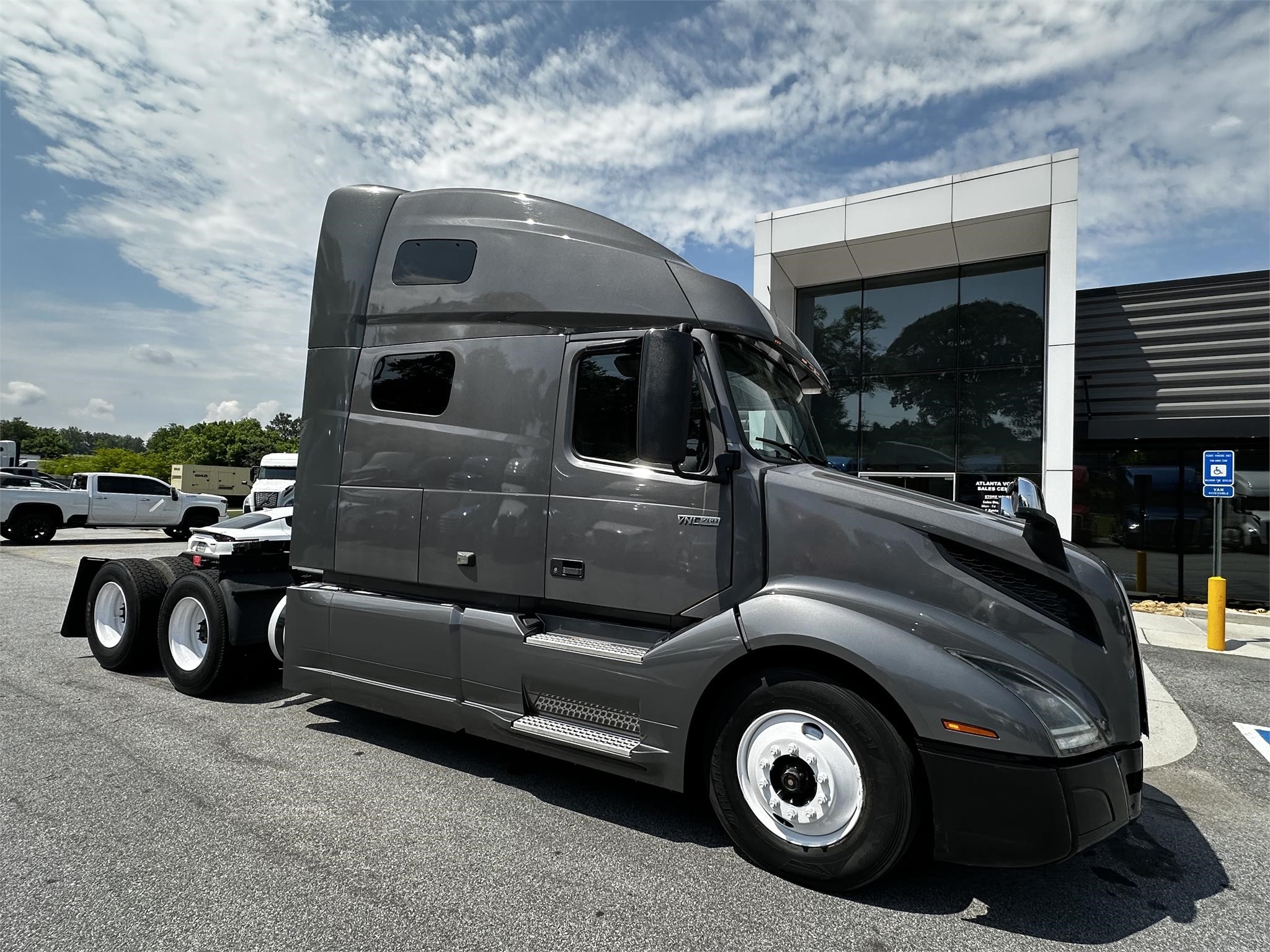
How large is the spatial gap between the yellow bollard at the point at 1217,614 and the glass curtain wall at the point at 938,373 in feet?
14.1

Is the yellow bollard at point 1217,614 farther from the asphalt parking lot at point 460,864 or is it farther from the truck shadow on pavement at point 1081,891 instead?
the truck shadow on pavement at point 1081,891

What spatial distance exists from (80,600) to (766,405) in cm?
660

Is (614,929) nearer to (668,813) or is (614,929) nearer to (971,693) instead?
(668,813)

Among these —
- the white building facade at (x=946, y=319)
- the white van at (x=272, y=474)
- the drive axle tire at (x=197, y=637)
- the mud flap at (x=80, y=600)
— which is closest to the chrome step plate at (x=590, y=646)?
the drive axle tire at (x=197, y=637)

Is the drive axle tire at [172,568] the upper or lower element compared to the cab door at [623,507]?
lower

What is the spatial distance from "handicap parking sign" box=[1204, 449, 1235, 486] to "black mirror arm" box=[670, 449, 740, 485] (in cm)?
875

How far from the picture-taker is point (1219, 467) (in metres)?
8.96

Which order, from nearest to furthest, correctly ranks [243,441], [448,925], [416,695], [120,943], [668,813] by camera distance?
[120,943], [448,925], [668,813], [416,695], [243,441]

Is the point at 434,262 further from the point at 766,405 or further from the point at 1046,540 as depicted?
the point at 1046,540

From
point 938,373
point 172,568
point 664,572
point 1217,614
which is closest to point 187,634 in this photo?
point 172,568

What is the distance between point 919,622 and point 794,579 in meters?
0.55

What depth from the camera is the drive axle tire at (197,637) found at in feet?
17.2

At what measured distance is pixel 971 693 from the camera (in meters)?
2.67

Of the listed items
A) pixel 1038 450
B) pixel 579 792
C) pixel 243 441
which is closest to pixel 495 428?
pixel 579 792
